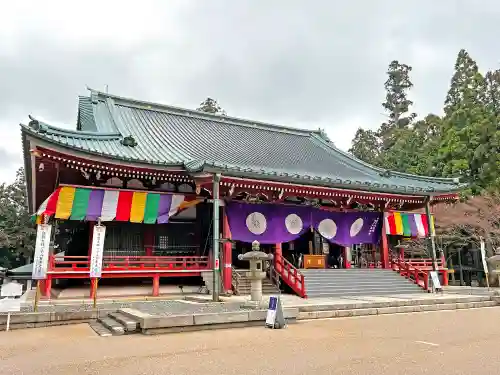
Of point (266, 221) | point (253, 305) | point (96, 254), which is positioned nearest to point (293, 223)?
point (266, 221)

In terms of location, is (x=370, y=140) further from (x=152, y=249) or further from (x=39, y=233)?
(x=39, y=233)

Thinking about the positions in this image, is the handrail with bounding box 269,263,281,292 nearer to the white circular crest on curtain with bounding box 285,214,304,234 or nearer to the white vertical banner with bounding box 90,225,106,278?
the white circular crest on curtain with bounding box 285,214,304,234

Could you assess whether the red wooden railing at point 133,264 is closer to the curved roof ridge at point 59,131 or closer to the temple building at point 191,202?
the temple building at point 191,202

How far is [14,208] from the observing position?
38.6 meters

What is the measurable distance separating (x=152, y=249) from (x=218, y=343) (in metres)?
8.21

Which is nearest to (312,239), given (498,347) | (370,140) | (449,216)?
(449,216)

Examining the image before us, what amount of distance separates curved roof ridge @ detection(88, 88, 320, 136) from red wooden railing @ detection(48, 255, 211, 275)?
354 inches

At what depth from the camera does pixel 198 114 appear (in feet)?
70.4

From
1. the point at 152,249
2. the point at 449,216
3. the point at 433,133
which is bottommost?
the point at 152,249

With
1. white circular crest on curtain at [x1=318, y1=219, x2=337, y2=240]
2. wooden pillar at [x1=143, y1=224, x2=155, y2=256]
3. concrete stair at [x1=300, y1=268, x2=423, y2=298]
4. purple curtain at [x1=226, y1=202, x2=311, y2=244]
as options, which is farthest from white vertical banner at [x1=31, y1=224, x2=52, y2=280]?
white circular crest on curtain at [x1=318, y1=219, x2=337, y2=240]

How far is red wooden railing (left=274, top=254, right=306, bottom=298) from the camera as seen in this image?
1266 centimetres

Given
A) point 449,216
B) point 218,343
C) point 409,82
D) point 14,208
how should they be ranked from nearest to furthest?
point 218,343
point 449,216
point 14,208
point 409,82

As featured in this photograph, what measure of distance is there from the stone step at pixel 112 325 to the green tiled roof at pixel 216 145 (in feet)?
15.9

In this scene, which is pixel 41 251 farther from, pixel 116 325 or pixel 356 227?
pixel 356 227
